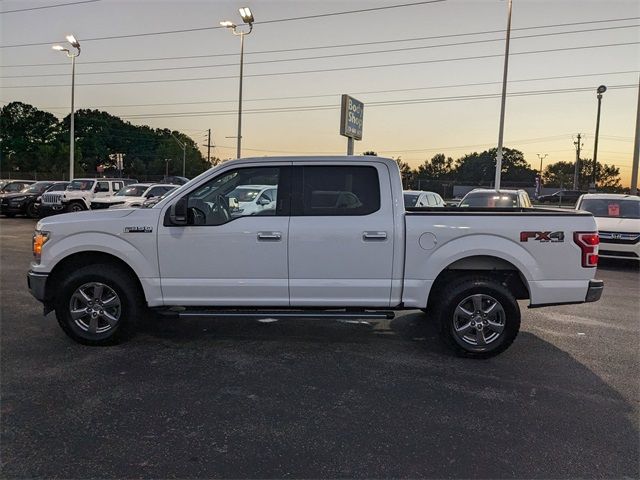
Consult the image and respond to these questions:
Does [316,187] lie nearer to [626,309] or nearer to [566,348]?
[566,348]

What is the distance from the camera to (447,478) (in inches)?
118

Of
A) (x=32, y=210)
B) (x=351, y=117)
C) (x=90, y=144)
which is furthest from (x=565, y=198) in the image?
(x=90, y=144)

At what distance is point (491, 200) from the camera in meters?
14.1

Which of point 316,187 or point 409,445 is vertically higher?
point 316,187

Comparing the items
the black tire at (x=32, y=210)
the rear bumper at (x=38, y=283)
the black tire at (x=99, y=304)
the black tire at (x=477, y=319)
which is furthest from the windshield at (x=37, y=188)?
the black tire at (x=477, y=319)

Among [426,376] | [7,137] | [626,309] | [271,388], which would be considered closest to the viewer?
[271,388]

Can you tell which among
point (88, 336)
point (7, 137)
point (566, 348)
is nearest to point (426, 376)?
point (566, 348)

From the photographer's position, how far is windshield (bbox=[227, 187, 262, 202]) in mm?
5267

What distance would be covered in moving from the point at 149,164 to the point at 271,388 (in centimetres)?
13197

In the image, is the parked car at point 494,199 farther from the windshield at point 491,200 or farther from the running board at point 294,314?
the running board at point 294,314

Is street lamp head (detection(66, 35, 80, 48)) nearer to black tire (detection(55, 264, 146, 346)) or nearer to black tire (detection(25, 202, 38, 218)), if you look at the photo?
black tire (detection(25, 202, 38, 218))

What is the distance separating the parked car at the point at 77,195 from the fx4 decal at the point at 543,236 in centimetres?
1997

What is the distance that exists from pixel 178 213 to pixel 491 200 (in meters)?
11.0

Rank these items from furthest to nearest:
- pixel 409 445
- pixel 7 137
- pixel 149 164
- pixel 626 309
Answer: pixel 149 164 < pixel 7 137 < pixel 626 309 < pixel 409 445
